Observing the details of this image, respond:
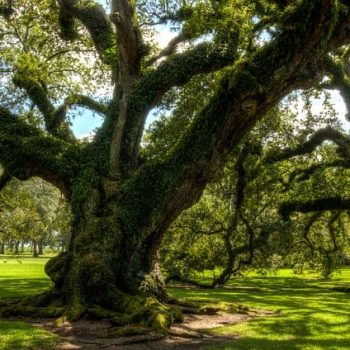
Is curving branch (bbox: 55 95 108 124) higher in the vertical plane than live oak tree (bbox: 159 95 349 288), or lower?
higher

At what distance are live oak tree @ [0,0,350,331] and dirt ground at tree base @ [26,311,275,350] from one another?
20.1 inches

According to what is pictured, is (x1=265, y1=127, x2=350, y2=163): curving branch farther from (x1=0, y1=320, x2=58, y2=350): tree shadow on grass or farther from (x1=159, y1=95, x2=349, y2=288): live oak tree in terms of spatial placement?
(x1=0, y1=320, x2=58, y2=350): tree shadow on grass

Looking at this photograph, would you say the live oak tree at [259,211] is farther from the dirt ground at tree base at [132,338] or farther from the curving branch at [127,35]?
the dirt ground at tree base at [132,338]

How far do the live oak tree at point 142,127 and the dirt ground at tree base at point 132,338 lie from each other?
1.67 ft

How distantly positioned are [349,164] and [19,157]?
14798 mm

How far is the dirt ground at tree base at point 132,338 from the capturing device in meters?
8.74

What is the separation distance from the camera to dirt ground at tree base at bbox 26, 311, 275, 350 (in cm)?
874

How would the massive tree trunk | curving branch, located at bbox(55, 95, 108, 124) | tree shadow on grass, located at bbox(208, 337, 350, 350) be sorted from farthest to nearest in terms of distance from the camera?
curving branch, located at bbox(55, 95, 108, 124), the massive tree trunk, tree shadow on grass, located at bbox(208, 337, 350, 350)

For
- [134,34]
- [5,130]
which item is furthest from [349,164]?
[5,130]

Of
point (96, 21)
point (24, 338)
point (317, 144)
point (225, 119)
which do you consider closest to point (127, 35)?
point (225, 119)

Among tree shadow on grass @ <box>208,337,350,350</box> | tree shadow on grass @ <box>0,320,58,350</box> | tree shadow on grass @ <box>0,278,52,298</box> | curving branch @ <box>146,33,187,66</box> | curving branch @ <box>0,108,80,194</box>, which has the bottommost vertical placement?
tree shadow on grass @ <box>208,337,350,350</box>

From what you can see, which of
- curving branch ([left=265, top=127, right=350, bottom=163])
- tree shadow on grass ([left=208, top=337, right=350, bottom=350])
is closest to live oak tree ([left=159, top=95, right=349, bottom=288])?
curving branch ([left=265, top=127, right=350, bottom=163])

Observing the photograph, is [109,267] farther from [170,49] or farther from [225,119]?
[170,49]

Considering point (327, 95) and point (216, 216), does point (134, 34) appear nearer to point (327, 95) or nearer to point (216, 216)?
point (327, 95)
